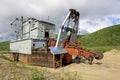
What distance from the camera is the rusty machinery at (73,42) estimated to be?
92.4 feet

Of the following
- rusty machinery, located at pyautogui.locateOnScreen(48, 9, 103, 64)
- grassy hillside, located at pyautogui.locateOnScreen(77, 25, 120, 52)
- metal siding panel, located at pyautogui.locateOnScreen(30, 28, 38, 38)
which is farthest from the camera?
grassy hillside, located at pyautogui.locateOnScreen(77, 25, 120, 52)

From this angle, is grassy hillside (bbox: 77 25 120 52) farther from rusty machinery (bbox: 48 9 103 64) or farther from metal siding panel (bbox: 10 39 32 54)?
rusty machinery (bbox: 48 9 103 64)

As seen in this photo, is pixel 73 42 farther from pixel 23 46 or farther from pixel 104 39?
pixel 104 39

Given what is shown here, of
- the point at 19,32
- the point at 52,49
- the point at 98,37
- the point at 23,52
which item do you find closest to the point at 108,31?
the point at 98,37

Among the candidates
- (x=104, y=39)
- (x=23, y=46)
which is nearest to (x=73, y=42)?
(x=23, y=46)

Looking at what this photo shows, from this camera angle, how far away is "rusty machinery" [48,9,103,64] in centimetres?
2816

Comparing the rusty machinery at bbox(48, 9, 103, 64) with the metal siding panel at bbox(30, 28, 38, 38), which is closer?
the rusty machinery at bbox(48, 9, 103, 64)

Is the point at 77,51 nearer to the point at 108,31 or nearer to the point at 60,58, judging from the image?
the point at 60,58

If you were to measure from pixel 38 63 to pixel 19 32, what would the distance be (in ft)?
59.0

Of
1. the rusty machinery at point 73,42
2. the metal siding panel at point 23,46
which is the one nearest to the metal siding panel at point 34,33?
the metal siding panel at point 23,46

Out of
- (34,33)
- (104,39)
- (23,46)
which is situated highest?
(104,39)

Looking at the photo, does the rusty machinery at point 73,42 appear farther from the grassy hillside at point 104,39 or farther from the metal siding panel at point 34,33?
the grassy hillside at point 104,39

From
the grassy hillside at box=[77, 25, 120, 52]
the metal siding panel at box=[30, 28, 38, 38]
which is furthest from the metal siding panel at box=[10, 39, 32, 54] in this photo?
the grassy hillside at box=[77, 25, 120, 52]

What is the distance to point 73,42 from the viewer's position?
30266 mm
